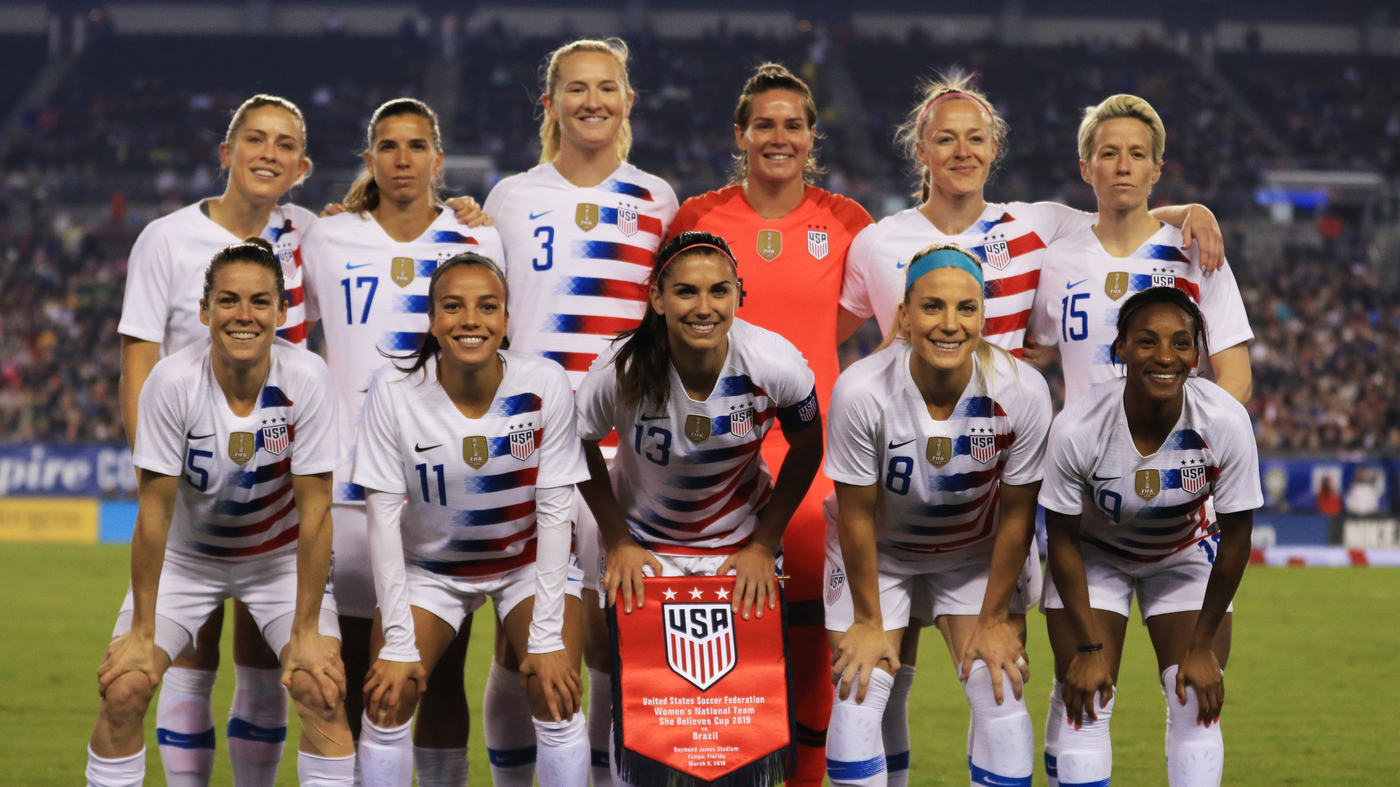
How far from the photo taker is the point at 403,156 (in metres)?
4.58

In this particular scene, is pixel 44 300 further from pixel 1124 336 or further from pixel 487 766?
pixel 1124 336

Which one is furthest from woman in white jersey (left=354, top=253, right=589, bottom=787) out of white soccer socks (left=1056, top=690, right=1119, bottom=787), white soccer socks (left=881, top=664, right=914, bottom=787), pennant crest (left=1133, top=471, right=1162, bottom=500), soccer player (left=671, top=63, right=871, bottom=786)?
pennant crest (left=1133, top=471, right=1162, bottom=500)

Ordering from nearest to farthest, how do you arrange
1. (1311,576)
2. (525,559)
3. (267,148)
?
(525,559) < (267,148) < (1311,576)

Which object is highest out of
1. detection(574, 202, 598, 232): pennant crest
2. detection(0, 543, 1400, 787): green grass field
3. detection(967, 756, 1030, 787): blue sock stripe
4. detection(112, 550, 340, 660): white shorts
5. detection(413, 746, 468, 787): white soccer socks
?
detection(574, 202, 598, 232): pennant crest

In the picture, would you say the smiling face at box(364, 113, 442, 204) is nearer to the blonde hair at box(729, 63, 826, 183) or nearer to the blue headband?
the blonde hair at box(729, 63, 826, 183)

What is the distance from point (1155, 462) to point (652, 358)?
155 cm

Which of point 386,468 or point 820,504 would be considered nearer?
point 386,468

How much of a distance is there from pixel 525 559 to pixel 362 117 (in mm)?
28002

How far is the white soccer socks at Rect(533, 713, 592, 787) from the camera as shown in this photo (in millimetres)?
3947

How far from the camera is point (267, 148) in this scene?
4590 mm

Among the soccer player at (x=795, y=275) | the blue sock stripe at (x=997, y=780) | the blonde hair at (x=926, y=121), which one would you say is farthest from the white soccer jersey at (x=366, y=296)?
the blue sock stripe at (x=997, y=780)

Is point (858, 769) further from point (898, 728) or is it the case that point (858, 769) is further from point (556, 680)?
point (556, 680)

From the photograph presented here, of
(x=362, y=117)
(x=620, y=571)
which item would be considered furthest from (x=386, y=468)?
(x=362, y=117)

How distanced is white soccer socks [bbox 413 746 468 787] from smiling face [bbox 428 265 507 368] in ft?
4.61
